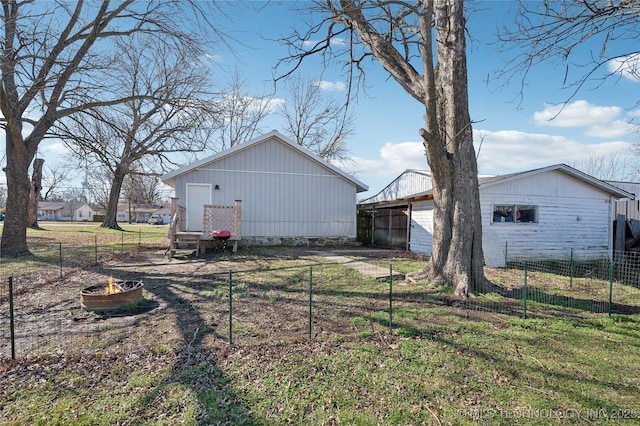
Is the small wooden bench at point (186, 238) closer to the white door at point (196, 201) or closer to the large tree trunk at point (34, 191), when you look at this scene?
the white door at point (196, 201)

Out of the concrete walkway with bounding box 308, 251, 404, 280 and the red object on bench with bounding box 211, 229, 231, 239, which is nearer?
the concrete walkway with bounding box 308, 251, 404, 280

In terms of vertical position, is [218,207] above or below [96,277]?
above

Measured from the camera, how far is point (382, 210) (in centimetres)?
1775

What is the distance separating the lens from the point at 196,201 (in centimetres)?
1346

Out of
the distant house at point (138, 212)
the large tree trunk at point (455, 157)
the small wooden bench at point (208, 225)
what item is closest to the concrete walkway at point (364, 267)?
the large tree trunk at point (455, 157)

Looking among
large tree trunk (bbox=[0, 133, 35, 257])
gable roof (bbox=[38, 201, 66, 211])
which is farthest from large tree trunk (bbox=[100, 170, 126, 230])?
gable roof (bbox=[38, 201, 66, 211])

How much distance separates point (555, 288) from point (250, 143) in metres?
11.4

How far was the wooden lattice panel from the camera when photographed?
1238 centimetres

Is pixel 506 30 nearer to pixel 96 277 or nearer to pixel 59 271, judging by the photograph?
pixel 96 277

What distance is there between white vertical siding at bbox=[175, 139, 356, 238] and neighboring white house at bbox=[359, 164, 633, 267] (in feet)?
10.5

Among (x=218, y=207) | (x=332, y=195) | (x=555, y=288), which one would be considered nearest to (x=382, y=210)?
(x=332, y=195)

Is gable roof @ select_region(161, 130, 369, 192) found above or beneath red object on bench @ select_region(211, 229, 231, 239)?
above

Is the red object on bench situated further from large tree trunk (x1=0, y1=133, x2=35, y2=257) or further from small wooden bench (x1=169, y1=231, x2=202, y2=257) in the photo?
large tree trunk (x1=0, y1=133, x2=35, y2=257)

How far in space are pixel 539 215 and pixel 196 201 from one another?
13.3m
